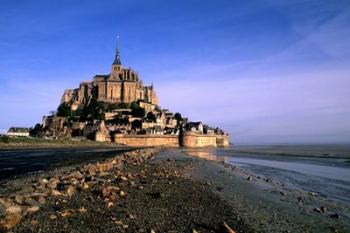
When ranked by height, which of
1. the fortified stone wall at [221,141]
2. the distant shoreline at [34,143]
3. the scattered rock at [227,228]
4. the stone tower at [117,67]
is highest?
the stone tower at [117,67]

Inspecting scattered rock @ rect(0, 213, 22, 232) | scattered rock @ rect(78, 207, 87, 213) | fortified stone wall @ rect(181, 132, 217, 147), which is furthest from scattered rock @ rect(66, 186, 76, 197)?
fortified stone wall @ rect(181, 132, 217, 147)

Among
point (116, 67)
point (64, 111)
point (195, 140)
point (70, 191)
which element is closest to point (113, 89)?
point (116, 67)

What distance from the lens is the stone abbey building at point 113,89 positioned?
413ft

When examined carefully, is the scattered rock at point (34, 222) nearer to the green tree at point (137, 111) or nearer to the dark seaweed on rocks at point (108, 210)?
the dark seaweed on rocks at point (108, 210)

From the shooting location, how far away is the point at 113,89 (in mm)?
126125

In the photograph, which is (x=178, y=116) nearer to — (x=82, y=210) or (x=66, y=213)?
(x=82, y=210)

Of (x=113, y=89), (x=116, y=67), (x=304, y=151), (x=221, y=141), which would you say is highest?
(x=116, y=67)

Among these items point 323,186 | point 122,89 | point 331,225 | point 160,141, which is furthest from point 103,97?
point 331,225

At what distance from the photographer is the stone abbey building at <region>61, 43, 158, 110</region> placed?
126 meters

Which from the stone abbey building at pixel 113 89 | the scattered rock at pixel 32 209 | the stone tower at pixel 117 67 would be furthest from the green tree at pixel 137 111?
the scattered rock at pixel 32 209

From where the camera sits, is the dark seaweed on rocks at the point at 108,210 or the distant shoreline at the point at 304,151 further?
the distant shoreline at the point at 304,151

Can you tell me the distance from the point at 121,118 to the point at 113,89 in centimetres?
1513

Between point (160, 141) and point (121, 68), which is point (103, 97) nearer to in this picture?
point (121, 68)

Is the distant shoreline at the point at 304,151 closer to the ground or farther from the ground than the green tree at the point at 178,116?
closer to the ground
